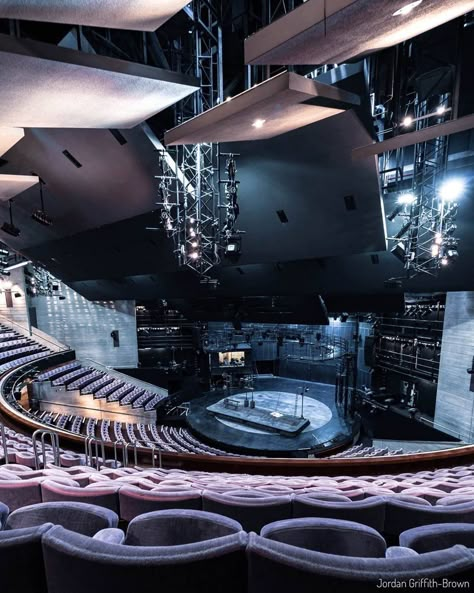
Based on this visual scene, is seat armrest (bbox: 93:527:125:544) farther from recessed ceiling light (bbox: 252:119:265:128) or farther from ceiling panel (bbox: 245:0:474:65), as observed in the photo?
recessed ceiling light (bbox: 252:119:265:128)

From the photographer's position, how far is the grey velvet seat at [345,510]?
1700mm

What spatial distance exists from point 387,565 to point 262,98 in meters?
2.70

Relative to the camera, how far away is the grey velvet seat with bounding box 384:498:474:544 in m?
1.63

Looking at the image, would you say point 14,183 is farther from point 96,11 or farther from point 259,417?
point 259,417

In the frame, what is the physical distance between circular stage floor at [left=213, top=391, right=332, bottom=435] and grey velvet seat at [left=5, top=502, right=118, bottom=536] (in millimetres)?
10167

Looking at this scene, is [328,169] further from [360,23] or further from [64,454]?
[64,454]

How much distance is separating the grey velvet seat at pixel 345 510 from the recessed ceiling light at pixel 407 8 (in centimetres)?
292

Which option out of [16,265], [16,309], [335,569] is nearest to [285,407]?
[335,569]

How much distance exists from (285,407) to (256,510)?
1228cm

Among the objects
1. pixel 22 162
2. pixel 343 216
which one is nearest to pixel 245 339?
pixel 343 216

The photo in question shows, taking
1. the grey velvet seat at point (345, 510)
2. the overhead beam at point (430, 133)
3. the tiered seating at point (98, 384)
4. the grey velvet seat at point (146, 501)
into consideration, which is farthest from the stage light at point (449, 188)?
the tiered seating at point (98, 384)

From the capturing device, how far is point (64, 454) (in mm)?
3873

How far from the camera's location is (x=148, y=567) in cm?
94

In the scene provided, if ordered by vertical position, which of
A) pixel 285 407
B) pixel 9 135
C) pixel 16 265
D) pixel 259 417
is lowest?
pixel 285 407
